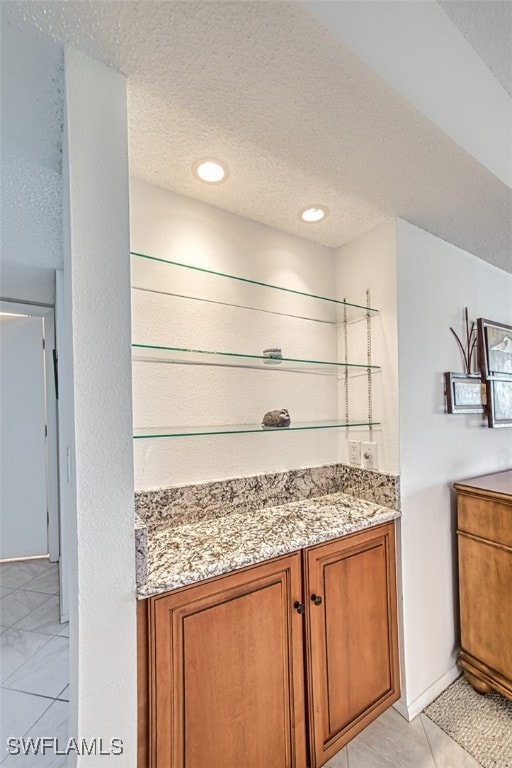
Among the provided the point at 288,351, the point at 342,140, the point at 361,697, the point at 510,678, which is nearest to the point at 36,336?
the point at 288,351

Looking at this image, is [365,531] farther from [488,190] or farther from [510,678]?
[488,190]

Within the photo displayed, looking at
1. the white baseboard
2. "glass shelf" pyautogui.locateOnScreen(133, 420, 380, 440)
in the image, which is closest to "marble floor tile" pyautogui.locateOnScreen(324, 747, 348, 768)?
the white baseboard

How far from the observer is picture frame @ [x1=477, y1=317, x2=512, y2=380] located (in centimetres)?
179

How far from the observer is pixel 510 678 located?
4.53 ft

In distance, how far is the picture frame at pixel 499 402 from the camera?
5.97 feet

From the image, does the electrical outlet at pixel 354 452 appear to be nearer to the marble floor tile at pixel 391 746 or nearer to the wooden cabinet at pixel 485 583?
the wooden cabinet at pixel 485 583

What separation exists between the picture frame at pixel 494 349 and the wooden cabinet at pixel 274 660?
108cm

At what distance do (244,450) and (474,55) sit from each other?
173 centimetres

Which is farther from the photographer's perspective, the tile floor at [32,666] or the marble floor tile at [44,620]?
the marble floor tile at [44,620]

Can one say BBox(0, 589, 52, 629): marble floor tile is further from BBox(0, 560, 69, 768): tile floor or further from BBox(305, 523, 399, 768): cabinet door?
BBox(305, 523, 399, 768): cabinet door

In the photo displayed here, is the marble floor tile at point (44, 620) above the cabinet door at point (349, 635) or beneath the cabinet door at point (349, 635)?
beneath

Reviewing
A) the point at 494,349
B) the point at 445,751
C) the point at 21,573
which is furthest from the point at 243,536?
the point at 21,573

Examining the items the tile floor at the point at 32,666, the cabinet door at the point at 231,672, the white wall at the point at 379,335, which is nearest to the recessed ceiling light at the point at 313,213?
the white wall at the point at 379,335

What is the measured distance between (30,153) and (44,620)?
2636mm
